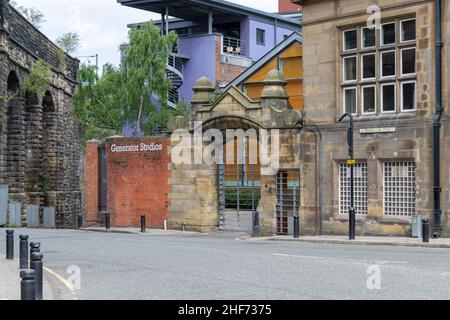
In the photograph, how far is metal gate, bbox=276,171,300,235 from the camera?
28.8m

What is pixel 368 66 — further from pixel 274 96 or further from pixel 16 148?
pixel 16 148

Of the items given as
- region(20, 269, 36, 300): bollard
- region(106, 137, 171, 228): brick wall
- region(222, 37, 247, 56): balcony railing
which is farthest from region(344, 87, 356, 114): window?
region(222, 37, 247, 56): balcony railing

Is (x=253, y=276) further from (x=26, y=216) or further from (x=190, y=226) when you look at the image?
(x=26, y=216)

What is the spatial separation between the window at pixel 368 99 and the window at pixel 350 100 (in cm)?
36

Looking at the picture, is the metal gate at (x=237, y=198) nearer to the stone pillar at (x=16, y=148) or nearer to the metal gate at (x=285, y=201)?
the metal gate at (x=285, y=201)

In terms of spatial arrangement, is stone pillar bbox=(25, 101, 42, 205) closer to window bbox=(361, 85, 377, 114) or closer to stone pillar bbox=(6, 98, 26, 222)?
stone pillar bbox=(6, 98, 26, 222)

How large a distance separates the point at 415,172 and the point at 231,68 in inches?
1524

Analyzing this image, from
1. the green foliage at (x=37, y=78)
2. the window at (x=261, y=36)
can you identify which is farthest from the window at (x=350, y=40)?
the window at (x=261, y=36)

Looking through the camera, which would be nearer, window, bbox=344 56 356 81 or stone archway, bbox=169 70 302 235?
window, bbox=344 56 356 81

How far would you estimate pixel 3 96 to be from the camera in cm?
3325

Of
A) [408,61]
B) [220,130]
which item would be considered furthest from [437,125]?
[220,130]

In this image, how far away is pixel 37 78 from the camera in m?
39.7

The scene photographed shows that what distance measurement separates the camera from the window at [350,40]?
88.7ft

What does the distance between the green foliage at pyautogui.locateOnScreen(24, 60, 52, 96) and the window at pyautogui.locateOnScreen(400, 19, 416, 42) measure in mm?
20057
